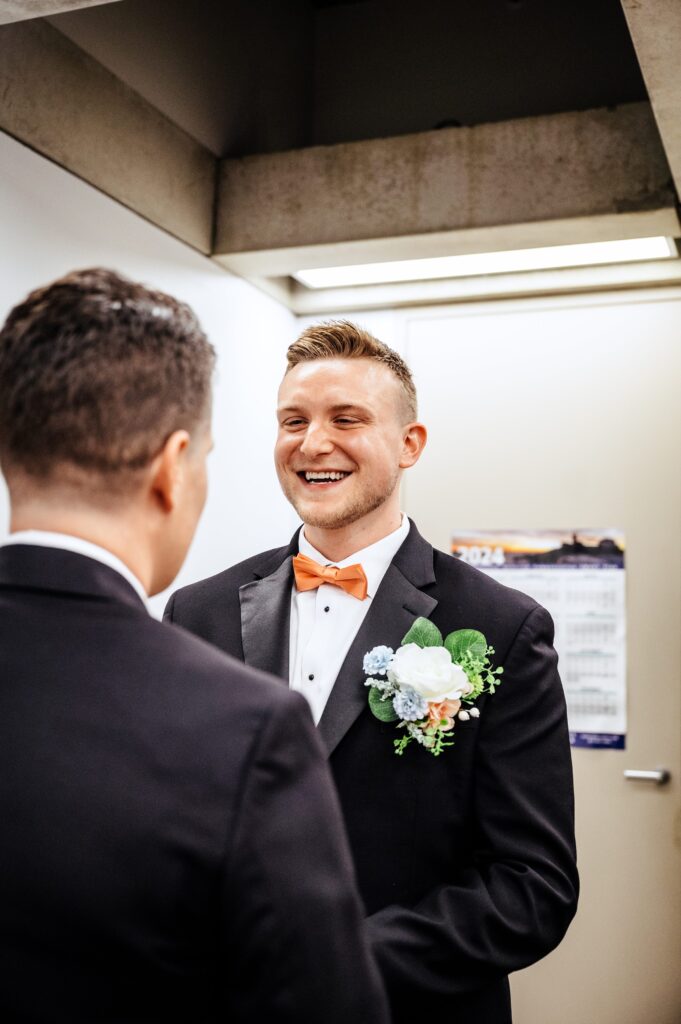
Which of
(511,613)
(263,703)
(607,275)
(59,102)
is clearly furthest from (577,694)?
(263,703)

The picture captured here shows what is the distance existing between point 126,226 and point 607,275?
1681 mm

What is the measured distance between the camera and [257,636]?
1716 millimetres

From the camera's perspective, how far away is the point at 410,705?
1498 millimetres

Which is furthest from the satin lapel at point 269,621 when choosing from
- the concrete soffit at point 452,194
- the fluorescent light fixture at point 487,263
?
the fluorescent light fixture at point 487,263

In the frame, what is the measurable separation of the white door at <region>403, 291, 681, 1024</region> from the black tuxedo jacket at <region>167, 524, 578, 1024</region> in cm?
176

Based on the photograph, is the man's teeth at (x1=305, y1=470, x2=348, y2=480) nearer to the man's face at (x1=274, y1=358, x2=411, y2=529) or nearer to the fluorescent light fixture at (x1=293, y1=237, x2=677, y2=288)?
the man's face at (x1=274, y1=358, x2=411, y2=529)

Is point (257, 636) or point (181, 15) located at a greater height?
point (181, 15)

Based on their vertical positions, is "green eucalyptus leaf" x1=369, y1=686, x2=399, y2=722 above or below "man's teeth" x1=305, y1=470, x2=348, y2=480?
below

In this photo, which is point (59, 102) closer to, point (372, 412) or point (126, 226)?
point (126, 226)

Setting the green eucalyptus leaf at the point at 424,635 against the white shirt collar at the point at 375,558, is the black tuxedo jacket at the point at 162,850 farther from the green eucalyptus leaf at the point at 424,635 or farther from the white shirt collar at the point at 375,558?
the white shirt collar at the point at 375,558

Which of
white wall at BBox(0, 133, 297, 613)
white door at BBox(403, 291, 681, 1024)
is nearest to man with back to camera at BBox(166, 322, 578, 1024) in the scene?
white wall at BBox(0, 133, 297, 613)

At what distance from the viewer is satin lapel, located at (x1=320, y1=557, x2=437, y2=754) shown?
5.09ft

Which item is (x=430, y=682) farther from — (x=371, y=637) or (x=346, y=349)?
(x=346, y=349)

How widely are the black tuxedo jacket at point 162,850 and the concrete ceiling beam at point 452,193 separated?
95.0 inches
